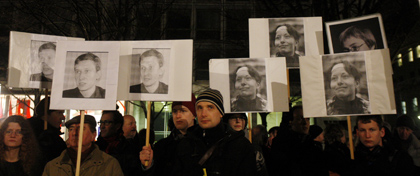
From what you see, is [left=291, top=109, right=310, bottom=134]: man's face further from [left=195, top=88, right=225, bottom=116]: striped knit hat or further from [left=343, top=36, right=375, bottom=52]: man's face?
[left=195, top=88, right=225, bottom=116]: striped knit hat

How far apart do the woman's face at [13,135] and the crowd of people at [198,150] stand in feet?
0.03

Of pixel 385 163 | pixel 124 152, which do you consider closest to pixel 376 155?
pixel 385 163

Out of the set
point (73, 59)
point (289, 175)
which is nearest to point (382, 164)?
point (289, 175)

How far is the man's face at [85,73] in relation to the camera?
4.02 m

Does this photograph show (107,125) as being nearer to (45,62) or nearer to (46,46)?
(45,62)

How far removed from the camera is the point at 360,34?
498 cm

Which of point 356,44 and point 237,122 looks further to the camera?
point 237,122

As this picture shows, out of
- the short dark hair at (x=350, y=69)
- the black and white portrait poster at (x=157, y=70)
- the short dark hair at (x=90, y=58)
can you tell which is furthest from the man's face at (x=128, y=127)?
the short dark hair at (x=350, y=69)

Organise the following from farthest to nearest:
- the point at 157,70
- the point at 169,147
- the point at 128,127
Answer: the point at 128,127 < the point at 157,70 < the point at 169,147

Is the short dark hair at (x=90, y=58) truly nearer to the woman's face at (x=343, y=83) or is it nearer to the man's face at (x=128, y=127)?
the man's face at (x=128, y=127)

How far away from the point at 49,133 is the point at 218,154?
8.98ft

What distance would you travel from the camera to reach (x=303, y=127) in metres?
4.82

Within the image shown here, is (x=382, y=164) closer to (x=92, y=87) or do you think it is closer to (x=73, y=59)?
(x=92, y=87)

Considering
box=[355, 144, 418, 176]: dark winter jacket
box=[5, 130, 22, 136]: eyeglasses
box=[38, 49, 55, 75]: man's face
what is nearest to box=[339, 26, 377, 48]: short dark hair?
box=[355, 144, 418, 176]: dark winter jacket
